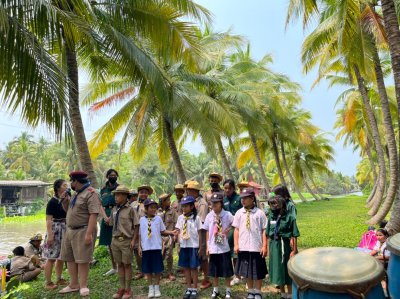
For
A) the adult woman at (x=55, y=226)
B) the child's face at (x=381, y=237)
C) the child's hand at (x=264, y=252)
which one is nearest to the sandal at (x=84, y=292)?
the adult woman at (x=55, y=226)

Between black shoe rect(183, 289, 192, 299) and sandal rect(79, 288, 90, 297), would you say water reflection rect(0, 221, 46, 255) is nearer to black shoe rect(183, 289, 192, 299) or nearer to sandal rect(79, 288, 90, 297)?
sandal rect(79, 288, 90, 297)

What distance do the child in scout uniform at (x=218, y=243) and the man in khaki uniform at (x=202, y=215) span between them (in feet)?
0.53

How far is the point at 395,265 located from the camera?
2.92 meters

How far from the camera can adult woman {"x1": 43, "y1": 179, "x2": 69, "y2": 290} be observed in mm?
5688

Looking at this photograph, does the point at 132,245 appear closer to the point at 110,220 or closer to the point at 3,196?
the point at 110,220

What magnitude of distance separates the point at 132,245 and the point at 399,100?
5.61 meters

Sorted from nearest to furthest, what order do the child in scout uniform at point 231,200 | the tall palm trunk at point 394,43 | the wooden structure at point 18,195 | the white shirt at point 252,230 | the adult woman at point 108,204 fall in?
1. the white shirt at point 252,230
2. the child in scout uniform at point 231,200
3. the adult woman at point 108,204
4. the tall palm trunk at point 394,43
5. the wooden structure at point 18,195

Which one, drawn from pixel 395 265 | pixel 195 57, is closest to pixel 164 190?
pixel 195 57

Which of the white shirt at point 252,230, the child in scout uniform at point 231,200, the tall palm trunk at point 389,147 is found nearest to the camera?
the white shirt at point 252,230

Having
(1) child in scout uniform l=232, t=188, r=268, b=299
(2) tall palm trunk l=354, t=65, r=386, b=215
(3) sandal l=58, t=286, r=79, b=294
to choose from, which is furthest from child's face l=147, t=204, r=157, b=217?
(2) tall palm trunk l=354, t=65, r=386, b=215

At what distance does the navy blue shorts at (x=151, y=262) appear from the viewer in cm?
525

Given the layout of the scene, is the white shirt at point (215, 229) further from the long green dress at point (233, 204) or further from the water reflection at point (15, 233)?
the water reflection at point (15, 233)

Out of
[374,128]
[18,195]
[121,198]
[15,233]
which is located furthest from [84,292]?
[18,195]

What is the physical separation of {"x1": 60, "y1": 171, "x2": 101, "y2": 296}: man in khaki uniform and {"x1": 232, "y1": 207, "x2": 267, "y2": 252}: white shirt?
2022mm
